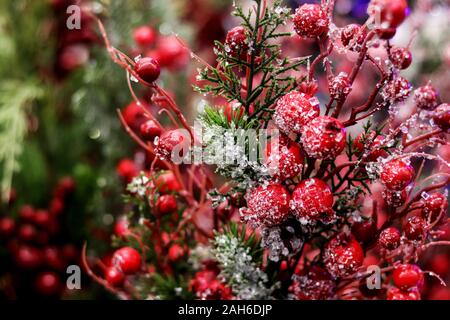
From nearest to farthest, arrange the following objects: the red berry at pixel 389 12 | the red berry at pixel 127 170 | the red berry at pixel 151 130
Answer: the red berry at pixel 389 12, the red berry at pixel 151 130, the red berry at pixel 127 170

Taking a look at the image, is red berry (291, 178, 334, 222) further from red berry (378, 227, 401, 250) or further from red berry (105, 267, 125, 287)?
red berry (105, 267, 125, 287)

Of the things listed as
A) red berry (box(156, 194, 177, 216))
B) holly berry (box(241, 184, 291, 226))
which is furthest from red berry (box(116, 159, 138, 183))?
holly berry (box(241, 184, 291, 226))

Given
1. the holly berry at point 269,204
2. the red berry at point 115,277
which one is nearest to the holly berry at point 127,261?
the red berry at point 115,277

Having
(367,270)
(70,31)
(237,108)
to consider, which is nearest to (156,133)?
(237,108)

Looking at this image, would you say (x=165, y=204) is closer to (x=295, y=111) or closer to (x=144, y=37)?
(x=295, y=111)

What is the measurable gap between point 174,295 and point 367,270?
178 mm

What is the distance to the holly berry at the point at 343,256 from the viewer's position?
354mm

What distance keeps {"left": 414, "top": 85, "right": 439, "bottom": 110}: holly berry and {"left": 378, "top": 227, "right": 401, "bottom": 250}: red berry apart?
0.09 m

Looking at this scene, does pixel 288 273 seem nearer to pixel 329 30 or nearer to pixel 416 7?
pixel 329 30

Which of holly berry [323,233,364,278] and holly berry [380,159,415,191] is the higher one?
holly berry [380,159,415,191]

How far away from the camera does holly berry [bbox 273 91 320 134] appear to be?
1.09ft

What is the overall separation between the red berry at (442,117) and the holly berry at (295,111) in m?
0.08

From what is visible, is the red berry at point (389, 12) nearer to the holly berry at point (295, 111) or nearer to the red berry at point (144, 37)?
the holly berry at point (295, 111)

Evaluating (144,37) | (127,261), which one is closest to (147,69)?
(127,261)
